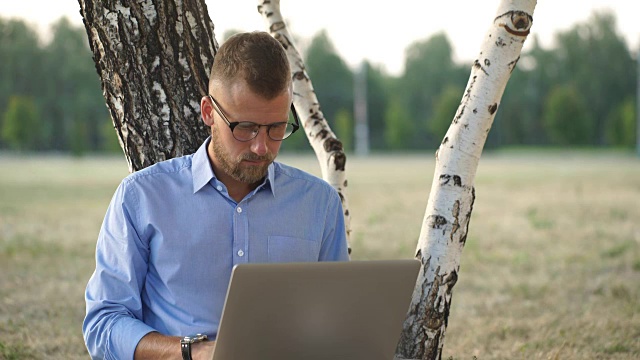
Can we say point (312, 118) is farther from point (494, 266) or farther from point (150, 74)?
point (494, 266)

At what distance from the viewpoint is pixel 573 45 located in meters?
60.7

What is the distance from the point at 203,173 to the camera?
2824 millimetres

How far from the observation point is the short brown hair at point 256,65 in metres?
2.65

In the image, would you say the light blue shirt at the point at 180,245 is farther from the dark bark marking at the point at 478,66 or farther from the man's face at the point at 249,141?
the dark bark marking at the point at 478,66

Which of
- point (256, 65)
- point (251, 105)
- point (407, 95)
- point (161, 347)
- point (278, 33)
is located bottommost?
point (161, 347)

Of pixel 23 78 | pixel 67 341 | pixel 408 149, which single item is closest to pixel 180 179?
pixel 67 341

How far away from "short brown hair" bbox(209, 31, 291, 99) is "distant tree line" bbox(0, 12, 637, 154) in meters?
51.2

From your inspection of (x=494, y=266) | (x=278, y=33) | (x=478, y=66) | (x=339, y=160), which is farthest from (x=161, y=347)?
(x=494, y=266)

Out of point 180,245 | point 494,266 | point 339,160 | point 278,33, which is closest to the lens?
point 180,245

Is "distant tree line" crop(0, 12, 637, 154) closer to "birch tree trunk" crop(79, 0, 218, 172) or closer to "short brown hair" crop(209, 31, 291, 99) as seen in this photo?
"birch tree trunk" crop(79, 0, 218, 172)

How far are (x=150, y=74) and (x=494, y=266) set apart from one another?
682cm

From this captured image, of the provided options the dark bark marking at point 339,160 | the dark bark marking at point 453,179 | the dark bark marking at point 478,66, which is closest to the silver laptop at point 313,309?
the dark bark marking at point 453,179

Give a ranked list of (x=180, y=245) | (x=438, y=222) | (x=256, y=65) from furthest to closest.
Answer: (x=438, y=222) < (x=180, y=245) < (x=256, y=65)

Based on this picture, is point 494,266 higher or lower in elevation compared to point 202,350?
lower
